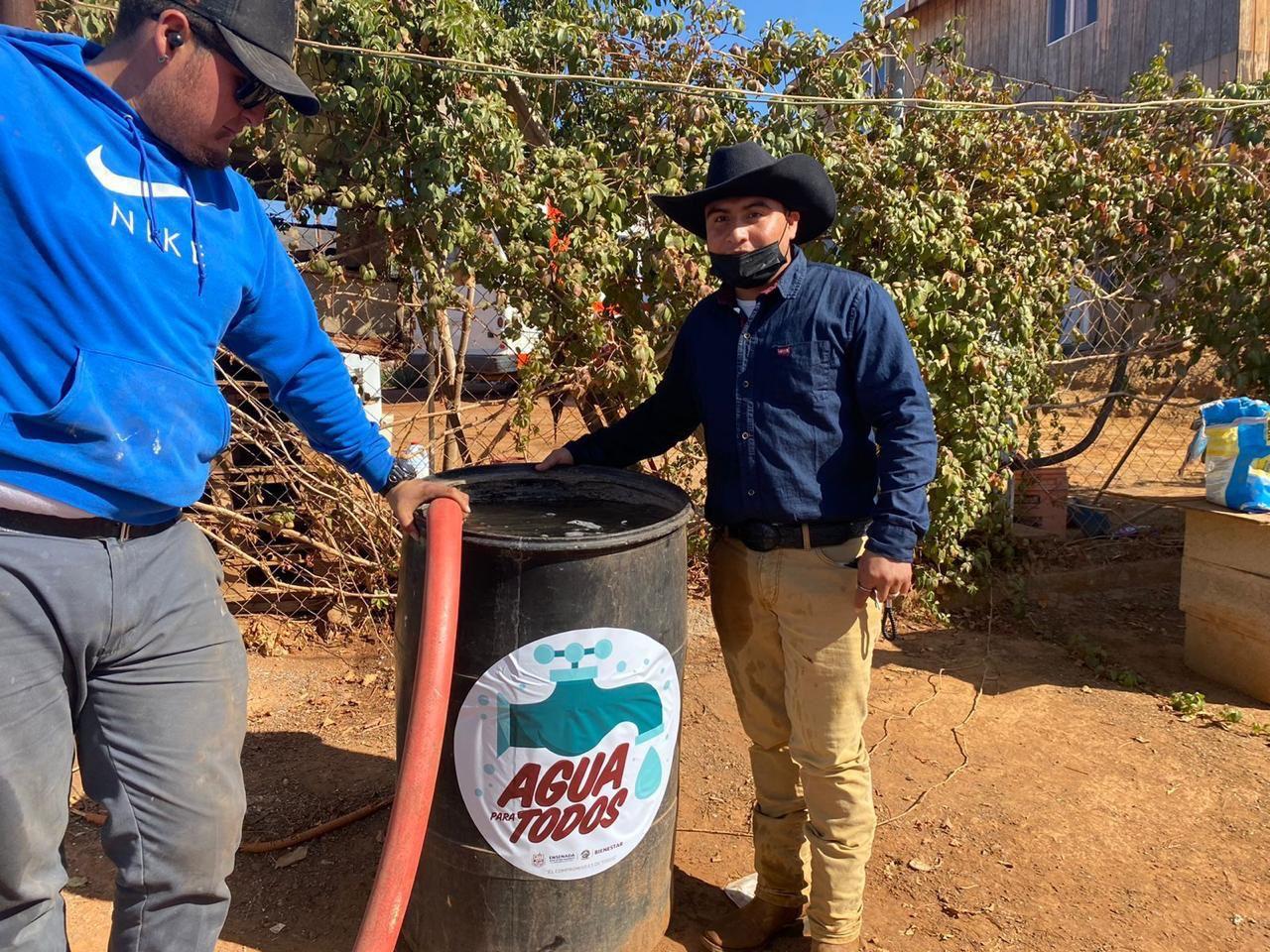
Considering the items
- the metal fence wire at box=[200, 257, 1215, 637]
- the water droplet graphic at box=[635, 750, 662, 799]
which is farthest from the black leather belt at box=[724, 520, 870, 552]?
the metal fence wire at box=[200, 257, 1215, 637]

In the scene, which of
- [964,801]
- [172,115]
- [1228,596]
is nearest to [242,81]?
[172,115]

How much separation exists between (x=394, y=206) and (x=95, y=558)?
9.51 feet

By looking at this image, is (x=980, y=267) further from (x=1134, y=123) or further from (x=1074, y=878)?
(x=1074, y=878)

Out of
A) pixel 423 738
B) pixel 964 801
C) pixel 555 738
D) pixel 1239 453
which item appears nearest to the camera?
pixel 423 738

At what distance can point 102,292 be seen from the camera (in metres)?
1.57

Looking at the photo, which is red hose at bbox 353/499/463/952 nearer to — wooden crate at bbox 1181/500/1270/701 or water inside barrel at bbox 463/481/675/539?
water inside barrel at bbox 463/481/675/539

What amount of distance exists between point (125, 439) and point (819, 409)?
158 centimetres

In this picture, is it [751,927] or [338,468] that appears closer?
[751,927]

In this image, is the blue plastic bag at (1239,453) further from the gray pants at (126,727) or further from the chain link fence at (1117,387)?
the gray pants at (126,727)

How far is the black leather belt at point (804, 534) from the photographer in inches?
95.7

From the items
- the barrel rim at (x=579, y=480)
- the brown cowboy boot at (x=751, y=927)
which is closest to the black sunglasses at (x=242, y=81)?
the barrel rim at (x=579, y=480)

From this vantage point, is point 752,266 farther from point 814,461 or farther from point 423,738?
point 423,738

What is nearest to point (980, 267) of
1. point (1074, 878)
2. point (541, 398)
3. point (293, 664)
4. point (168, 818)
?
point (541, 398)

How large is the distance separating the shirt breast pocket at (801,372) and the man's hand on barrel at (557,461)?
694mm
